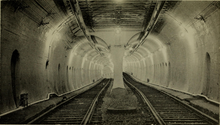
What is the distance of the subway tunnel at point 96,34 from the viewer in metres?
7.70

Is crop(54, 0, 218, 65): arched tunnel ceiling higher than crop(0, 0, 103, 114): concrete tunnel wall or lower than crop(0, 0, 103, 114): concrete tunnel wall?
higher

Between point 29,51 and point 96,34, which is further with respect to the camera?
point 96,34

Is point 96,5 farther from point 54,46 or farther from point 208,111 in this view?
point 208,111

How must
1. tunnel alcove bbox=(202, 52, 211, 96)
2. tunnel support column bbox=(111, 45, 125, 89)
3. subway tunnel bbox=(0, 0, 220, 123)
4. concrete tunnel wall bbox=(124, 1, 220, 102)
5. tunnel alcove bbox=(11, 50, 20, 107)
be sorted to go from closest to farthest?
subway tunnel bbox=(0, 0, 220, 123), tunnel alcove bbox=(11, 50, 20, 107), concrete tunnel wall bbox=(124, 1, 220, 102), tunnel alcove bbox=(202, 52, 211, 96), tunnel support column bbox=(111, 45, 125, 89)

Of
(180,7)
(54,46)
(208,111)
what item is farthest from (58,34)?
(208,111)

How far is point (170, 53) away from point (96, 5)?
27.1 feet

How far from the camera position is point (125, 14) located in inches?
482

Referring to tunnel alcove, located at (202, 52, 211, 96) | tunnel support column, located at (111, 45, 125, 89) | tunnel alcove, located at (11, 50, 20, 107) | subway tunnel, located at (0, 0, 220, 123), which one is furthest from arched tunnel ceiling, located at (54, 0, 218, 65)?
tunnel alcove, located at (11, 50, 20, 107)

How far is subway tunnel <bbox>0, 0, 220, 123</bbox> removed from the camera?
7695 mm

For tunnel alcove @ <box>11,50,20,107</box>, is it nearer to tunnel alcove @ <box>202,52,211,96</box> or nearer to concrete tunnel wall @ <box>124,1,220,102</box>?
concrete tunnel wall @ <box>124,1,220,102</box>

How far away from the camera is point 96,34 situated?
1543cm

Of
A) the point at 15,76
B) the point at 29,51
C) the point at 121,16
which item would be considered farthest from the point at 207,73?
the point at 15,76

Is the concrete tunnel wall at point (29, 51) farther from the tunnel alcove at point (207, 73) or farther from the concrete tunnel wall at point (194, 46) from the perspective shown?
the tunnel alcove at point (207, 73)

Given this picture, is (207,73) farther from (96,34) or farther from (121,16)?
(96,34)
